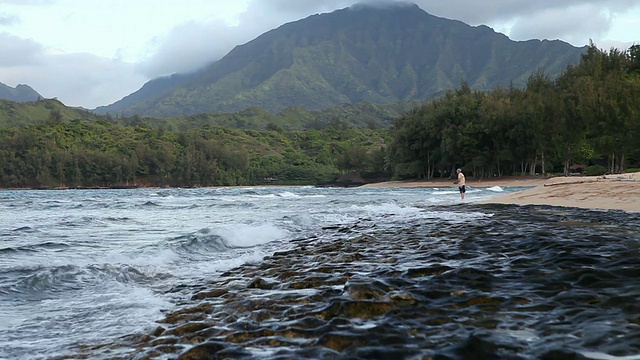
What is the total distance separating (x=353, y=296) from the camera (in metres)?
5.41

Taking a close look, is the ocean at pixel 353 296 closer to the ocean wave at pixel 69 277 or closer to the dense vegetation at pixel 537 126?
the ocean wave at pixel 69 277

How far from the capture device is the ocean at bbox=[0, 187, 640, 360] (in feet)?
12.9

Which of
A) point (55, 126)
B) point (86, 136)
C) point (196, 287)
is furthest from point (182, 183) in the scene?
point (196, 287)

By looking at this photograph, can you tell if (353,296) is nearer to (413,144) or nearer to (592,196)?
(592,196)

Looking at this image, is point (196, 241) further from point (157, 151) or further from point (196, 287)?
point (157, 151)

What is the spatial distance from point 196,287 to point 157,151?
128763 millimetres

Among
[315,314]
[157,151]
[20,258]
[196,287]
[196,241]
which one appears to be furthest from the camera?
[157,151]

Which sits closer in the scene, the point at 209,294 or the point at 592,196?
the point at 209,294

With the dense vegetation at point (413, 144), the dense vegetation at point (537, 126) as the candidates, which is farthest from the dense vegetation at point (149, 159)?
the dense vegetation at point (537, 126)

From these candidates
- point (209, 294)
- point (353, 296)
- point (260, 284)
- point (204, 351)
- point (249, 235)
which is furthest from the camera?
point (249, 235)

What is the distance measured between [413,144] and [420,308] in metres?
81.2

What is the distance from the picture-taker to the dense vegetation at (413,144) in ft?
186

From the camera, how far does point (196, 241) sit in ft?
38.9

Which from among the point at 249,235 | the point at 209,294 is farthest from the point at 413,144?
the point at 209,294
